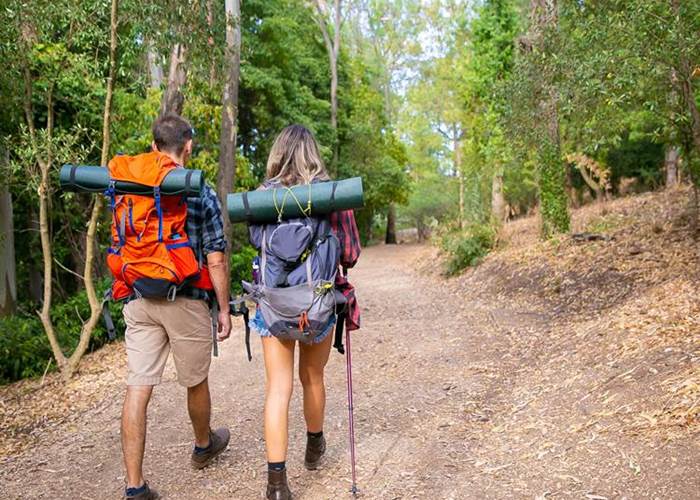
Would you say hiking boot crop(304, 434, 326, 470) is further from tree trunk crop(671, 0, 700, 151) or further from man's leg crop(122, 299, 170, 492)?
tree trunk crop(671, 0, 700, 151)

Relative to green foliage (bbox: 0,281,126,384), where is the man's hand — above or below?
above

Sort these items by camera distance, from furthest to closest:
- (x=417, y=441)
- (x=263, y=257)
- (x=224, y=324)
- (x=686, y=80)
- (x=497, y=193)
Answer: (x=497, y=193) < (x=686, y=80) < (x=417, y=441) < (x=224, y=324) < (x=263, y=257)

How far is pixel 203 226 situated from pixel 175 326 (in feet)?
1.84

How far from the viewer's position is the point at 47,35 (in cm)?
600

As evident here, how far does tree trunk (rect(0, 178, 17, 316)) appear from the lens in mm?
9516

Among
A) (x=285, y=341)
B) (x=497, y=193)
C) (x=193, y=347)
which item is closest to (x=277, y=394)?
(x=285, y=341)

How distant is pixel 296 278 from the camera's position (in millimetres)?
2949

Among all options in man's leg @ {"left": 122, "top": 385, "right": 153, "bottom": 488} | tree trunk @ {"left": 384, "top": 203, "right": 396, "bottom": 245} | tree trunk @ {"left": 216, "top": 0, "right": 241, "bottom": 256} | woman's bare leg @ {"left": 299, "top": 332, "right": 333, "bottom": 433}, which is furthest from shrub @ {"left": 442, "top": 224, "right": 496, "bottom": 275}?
tree trunk @ {"left": 384, "top": 203, "right": 396, "bottom": 245}

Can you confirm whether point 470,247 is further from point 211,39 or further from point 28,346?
point 28,346

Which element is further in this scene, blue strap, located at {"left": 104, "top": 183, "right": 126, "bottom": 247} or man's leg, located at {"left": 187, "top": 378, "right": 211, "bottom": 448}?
man's leg, located at {"left": 187, "top": 378, "right": 211, "bottom": 448}

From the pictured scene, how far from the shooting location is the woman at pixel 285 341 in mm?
3051

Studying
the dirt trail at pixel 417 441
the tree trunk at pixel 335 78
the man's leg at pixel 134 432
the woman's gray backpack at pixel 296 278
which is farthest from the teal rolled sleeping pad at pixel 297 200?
the tree trunk at pixel 335 78

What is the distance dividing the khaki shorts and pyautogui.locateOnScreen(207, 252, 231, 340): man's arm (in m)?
0.11

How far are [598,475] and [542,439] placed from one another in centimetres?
64
